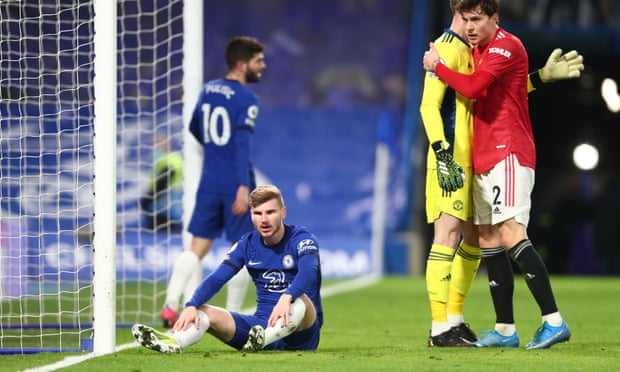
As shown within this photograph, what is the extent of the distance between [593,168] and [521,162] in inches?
686

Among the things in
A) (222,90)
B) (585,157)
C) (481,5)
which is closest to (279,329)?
(481,5)

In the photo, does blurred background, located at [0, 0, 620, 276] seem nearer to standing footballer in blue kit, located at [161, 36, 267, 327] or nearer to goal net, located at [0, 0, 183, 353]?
goal net, located at [0, 0, 183, 353]

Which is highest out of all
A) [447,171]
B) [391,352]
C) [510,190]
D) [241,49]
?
[241,49]

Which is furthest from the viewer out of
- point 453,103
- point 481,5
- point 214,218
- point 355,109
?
point 355,109

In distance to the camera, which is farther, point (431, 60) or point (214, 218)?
point (214, 218)

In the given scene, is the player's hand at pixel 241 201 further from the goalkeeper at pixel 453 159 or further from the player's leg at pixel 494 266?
the player's leg at pixel 494 266

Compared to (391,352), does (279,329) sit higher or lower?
higher

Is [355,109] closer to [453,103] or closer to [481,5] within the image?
[453,103]

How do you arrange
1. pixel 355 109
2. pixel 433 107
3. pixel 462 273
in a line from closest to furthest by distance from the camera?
pixel 433 107 < pixel 462 273 < pixel 355 109

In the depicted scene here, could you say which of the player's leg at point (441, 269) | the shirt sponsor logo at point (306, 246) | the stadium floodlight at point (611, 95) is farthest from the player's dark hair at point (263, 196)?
the stadium floodlight at point (611, 95)

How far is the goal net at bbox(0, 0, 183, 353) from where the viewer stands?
778cm

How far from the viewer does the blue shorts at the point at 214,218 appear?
8.05m

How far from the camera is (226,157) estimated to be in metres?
8.05

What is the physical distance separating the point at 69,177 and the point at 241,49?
9391mm
